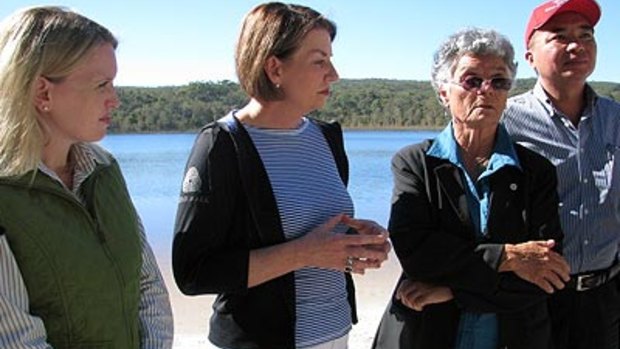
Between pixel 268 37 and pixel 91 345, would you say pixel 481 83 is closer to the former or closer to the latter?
pixel 268 37

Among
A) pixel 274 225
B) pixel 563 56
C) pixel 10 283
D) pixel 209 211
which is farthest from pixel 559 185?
pixel 10 283

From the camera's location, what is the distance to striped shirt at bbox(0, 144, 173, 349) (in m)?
1.79

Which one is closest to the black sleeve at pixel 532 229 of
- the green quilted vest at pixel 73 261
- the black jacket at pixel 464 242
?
the black jacket at pixel 464 242

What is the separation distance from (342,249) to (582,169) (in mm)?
1429

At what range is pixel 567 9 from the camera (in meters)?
3.24

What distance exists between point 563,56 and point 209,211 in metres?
1.90

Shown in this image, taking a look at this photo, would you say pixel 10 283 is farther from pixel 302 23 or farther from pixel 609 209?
pixel 609 209

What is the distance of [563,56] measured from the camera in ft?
10.8

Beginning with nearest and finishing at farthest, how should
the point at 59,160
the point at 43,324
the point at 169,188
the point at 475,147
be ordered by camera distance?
the point at 43,324
the point at 59,160
the point at 475,147
the point at 169,188

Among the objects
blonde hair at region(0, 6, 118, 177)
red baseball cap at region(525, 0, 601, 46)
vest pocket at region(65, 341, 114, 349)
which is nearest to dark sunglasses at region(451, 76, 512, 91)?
red baseball cap at region(525, 0, 601, 46)

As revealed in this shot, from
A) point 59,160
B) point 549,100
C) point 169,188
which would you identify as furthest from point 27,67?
Result: point 169,188

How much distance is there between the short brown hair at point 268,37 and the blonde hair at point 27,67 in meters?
0.70

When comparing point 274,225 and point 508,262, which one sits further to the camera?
point 508,262

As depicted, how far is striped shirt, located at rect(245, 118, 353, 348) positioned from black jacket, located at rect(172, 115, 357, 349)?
0.13ft
